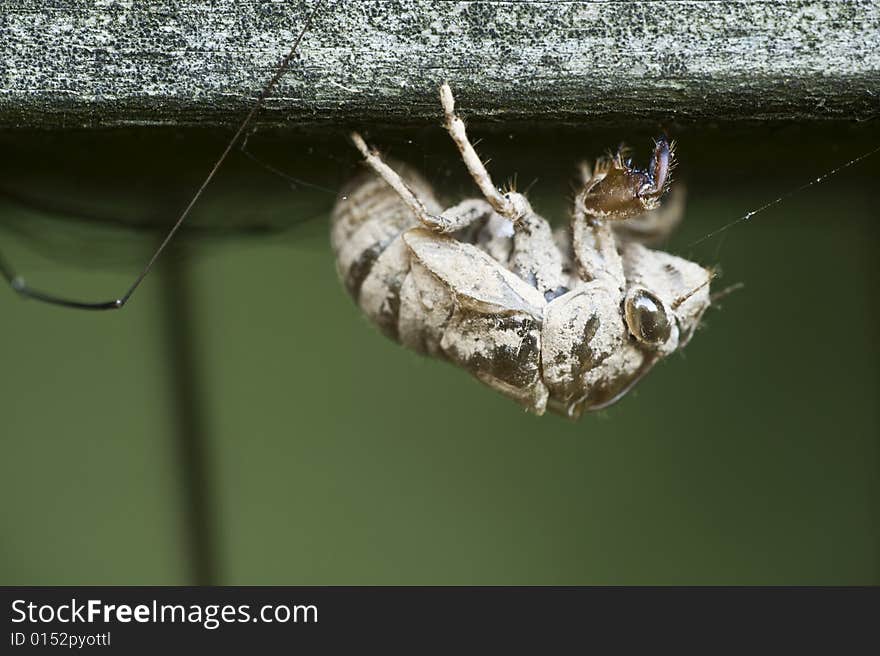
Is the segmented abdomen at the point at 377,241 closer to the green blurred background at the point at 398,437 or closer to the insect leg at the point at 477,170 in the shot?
the insect leg at the point at 477,170

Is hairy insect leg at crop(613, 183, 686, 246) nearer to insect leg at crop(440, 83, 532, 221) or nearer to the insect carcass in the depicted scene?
the insect carcass

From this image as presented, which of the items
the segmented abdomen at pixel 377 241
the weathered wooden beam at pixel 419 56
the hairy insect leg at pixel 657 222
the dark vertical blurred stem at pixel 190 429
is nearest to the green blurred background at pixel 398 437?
the dark vertical blurred stem at pixel 190 429

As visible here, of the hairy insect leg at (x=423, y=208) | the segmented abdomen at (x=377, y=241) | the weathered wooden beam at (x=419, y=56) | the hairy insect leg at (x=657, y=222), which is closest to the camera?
the weathered wooden beam at (x=419, y=56)

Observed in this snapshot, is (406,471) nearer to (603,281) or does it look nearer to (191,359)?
(191,359)

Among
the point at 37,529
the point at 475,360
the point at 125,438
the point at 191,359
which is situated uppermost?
the point at 191,359

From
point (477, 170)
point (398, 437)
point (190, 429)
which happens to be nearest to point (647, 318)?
point (477, 170)

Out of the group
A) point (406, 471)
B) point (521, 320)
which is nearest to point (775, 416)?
point (406, 471)
